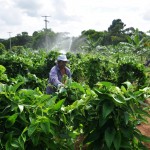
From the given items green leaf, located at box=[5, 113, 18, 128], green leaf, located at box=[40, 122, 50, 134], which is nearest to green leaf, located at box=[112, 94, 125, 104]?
green leaf, located at box=[40, 122, 50, 134]

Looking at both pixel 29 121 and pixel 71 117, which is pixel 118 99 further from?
pixel 29 121

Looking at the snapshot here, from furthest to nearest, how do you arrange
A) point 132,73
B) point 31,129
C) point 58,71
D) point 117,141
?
point 132,73, point 58,71, point 117,141, point 31,129

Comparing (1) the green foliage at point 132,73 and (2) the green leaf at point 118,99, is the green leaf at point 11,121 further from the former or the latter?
(1) the green foliage at point 132,73

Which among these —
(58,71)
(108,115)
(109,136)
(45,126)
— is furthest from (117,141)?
(58,71)

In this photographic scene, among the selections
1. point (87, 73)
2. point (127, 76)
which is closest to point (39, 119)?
point (127, 76)

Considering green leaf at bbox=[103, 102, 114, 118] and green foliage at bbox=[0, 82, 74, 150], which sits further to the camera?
green leaf at bbox=[103, 102, 114, 118]

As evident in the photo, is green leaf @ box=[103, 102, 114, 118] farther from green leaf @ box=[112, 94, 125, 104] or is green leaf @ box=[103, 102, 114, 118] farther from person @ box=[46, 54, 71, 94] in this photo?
person @ box=[46, 54, 71, 94]

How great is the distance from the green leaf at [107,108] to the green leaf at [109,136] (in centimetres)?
17

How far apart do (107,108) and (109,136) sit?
0.21 meters

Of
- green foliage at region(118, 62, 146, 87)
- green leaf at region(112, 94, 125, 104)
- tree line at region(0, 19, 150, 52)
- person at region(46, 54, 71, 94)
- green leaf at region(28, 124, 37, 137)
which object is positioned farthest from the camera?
tree line at region(0, 19, 150, 52)

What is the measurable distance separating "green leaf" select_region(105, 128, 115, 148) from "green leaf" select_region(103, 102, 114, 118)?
0.17 metres

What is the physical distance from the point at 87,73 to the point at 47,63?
5.35 ft

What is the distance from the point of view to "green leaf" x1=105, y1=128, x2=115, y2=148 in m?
2.34

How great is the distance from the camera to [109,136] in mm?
2393
